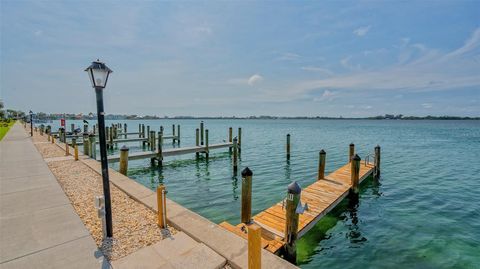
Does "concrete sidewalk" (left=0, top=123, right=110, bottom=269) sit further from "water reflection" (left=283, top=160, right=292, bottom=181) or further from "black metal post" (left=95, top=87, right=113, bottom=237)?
"water reflection" (left=283, top=160, right=292, bottom=181)

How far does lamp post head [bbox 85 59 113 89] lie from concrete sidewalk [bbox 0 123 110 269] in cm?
307

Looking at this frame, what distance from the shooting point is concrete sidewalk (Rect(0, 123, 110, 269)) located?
4035 mm

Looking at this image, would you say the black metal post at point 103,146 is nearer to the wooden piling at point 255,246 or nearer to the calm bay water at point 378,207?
the wooden piling at point 255,246

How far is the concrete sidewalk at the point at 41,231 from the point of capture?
159 inches

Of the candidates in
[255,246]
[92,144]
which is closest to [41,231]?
[255,246]

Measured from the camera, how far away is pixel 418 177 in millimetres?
14844

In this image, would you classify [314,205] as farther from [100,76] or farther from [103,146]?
[100,76]

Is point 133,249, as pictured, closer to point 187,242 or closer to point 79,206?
point 187,242

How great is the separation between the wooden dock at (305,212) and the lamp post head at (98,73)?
15.4 feet

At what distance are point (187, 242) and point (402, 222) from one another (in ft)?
26.5

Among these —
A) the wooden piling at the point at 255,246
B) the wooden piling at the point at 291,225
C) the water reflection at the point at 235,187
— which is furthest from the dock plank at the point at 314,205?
the water reflection at the point at 235,187

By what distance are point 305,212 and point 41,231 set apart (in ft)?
23.1

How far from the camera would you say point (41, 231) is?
502cm

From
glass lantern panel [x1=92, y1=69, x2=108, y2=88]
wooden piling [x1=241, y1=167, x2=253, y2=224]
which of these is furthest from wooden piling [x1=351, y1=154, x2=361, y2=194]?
glass lantern panel [x1=92, y1=69, x2=108, y2=88]
